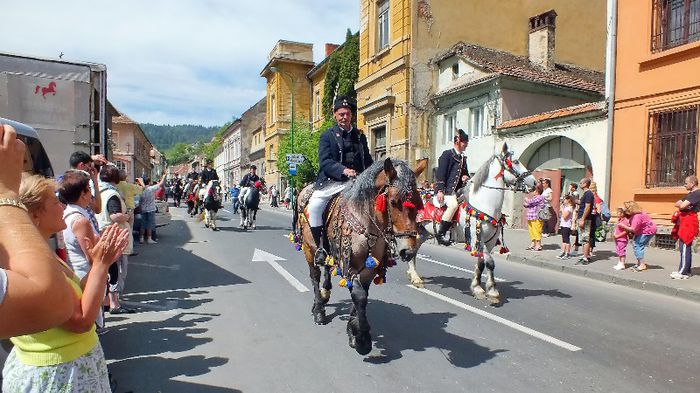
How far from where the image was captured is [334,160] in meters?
5.21

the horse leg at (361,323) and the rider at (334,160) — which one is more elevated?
the rider at (334,160)

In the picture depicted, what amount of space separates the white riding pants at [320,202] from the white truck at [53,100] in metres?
4.34

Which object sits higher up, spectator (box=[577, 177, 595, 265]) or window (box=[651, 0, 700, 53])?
window (box=[651, 0, 700, 53])

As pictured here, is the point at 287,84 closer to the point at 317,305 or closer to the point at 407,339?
the point at 317,305

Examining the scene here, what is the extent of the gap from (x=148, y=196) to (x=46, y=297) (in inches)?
492

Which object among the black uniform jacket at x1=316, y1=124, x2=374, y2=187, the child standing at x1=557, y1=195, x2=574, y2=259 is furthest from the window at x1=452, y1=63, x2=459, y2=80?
the black uniform jacket at x1=316, y1=124, x2=374, y2=187

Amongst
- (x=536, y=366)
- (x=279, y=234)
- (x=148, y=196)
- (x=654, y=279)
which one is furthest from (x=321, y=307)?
(x=279, y=234)

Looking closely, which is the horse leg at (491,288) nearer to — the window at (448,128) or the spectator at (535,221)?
the spectator at (535,221)

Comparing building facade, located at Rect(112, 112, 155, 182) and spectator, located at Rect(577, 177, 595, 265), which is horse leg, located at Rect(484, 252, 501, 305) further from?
building facade, located at Rect(112, 112, 155, 182)

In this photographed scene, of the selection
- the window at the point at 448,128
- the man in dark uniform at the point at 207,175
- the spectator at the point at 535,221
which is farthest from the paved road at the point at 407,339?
the window at the point at 448,128

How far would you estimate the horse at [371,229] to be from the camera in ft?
13.9

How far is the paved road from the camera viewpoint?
158 inches

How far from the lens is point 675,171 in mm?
12242

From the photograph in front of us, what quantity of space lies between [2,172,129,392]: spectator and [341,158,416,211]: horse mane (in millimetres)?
2645
